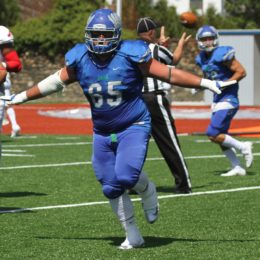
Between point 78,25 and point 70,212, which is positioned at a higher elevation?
point 70,212

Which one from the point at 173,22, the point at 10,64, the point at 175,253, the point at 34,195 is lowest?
the point at 173,22

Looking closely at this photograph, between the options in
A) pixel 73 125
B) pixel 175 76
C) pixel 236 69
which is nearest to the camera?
pixel 175 76

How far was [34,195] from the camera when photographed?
1110cm

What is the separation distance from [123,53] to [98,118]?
54 cm

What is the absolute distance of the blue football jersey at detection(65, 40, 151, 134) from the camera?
7.75 m

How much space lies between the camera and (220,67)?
1292cm

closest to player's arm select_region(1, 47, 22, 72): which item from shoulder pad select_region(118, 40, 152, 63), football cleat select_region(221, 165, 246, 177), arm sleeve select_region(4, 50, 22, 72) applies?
arm sleeve select_region(4, 50, 22, 72)

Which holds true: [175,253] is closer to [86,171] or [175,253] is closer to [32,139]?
[86,171]

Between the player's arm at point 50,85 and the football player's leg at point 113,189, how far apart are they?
1.67 ft

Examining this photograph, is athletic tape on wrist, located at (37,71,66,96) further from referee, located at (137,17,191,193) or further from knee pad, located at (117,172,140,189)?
referee, located at (137,17,191,193)

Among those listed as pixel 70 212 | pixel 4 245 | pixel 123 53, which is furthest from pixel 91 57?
pixel 70 212

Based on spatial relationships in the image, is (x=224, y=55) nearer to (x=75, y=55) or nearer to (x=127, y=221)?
(x=75, y=55)

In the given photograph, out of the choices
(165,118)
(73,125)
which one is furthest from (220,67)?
(73,125)

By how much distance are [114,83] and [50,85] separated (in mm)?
691
